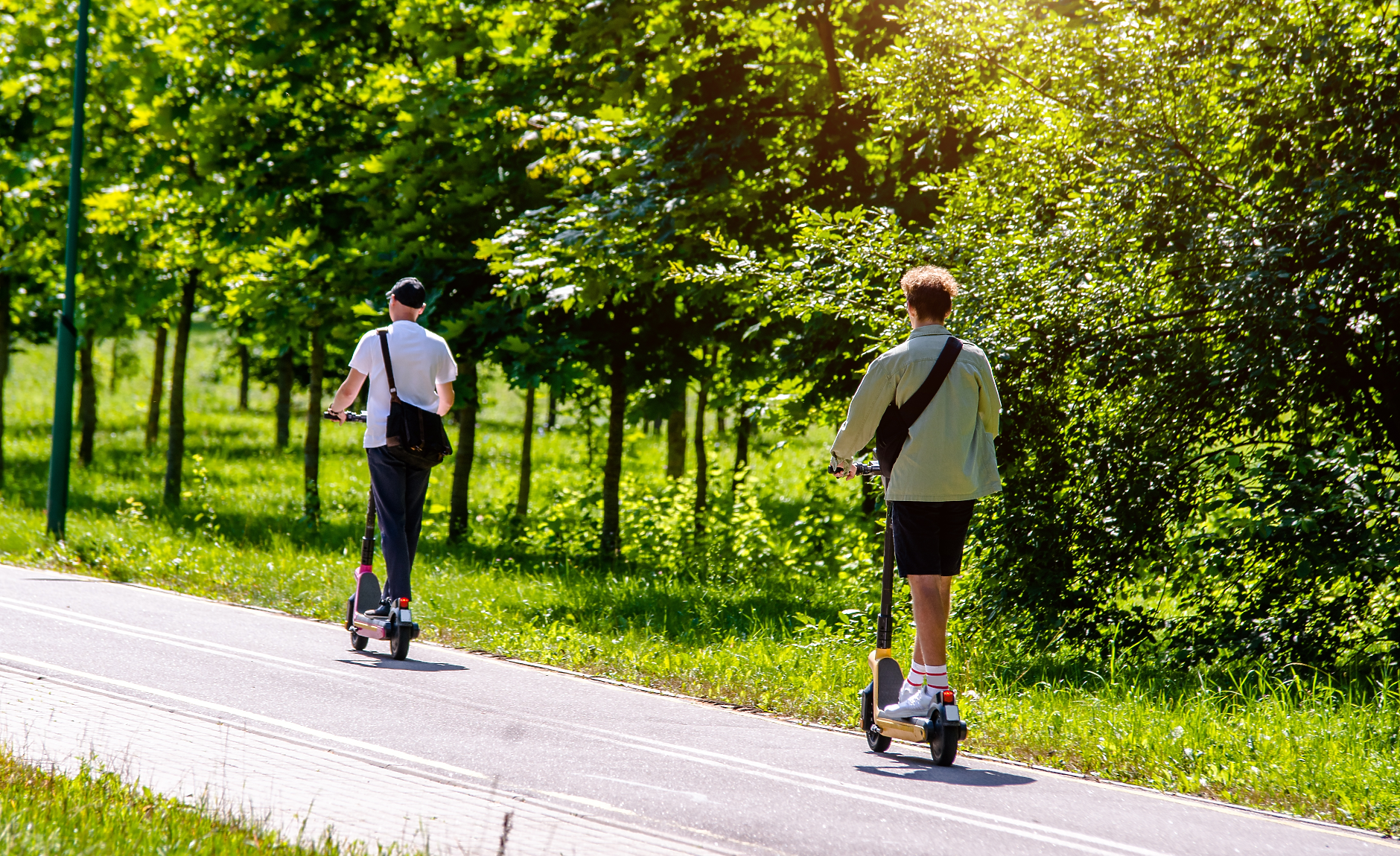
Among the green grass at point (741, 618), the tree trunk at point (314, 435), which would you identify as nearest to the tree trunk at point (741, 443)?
the green grass at point (741, 618)

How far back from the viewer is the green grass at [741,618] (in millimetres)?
5117

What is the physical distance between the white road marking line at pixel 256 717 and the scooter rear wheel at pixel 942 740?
5.90 ft

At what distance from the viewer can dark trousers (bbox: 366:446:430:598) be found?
7027mm

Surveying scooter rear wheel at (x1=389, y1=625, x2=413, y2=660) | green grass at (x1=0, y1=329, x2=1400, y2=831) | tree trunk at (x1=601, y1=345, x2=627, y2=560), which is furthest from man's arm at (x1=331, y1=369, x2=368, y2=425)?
tree trunk at (x1=601, y1=345, x2=627, y2=560)

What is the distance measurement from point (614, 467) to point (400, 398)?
650 centimetres

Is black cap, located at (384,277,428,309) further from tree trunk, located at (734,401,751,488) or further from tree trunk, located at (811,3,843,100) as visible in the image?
tree trunk, located at (734,401,751,488)

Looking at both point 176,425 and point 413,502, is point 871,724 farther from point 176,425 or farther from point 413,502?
point 176,425

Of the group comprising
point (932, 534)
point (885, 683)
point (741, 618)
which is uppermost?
point (932, 534)

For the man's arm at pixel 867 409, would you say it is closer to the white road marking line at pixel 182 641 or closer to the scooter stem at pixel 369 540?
the white road marking line at pixel 182 641

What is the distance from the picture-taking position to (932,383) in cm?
495

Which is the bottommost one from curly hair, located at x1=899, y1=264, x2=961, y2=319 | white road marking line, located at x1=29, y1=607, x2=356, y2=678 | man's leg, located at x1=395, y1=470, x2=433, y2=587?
white road marking line, located at x1=29, y1=607, x2=356, y2=678

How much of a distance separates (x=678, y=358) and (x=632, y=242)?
284cm

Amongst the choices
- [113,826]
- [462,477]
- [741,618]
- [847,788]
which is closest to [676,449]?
[462,477]

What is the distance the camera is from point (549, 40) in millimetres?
12320
